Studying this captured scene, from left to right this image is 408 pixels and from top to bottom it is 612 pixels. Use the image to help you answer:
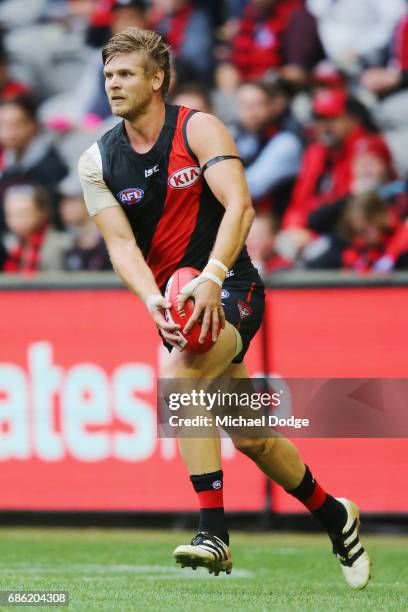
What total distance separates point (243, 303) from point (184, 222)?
1.44ft

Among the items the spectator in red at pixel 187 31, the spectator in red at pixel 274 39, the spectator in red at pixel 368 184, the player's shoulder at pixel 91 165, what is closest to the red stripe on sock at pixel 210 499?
the player's shoulder at pixel 91 165

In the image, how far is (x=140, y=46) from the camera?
5.47 meters

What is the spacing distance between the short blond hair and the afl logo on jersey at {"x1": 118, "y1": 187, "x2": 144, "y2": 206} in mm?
498

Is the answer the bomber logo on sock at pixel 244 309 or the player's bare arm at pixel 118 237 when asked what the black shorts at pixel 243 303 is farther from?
the player's bare arm at pixel 118 237

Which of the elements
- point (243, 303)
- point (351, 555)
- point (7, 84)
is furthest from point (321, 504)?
point (7, 84)

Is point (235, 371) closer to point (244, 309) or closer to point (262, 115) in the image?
point (244, 309)

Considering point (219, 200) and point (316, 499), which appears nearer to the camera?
point (219, 200)

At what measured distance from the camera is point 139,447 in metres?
8.39

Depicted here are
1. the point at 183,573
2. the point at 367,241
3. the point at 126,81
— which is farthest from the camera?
the point at 367,241

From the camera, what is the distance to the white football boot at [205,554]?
16.2ft

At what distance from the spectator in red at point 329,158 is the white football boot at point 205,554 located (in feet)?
17.7

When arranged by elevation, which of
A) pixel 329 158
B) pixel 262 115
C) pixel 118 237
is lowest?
pixel 118 237

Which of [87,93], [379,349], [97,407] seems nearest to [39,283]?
[97,407]

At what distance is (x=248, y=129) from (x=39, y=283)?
280 centimetres
